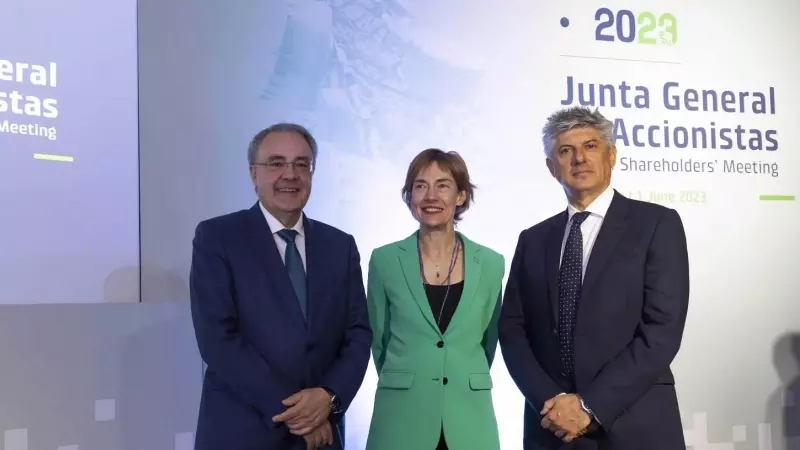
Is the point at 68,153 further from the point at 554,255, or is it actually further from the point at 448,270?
the point at 554,255

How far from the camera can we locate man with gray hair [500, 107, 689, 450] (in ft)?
8.18

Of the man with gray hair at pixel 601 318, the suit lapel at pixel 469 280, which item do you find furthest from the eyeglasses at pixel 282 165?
the man with gray hair at pixel 601 318

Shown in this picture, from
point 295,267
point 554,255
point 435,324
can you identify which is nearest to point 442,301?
point 435,324

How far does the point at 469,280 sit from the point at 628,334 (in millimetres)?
583

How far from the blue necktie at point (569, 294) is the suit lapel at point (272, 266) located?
845mm

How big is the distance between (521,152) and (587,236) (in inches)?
65.1

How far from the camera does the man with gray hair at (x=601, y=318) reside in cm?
249

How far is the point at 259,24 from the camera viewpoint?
384 centimetres

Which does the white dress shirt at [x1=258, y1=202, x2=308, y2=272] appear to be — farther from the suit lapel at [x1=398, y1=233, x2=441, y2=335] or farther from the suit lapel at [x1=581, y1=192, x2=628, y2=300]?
the suit lapel at [x1=581, y1=192, x2=628, y2=300]

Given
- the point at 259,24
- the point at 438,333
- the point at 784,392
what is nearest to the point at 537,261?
the point at 438,333

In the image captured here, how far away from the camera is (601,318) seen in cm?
255

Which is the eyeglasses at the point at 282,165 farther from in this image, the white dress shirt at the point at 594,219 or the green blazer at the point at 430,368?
the white dress shirt at the point at 594,219

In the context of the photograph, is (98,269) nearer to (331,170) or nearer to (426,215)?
(331,170)

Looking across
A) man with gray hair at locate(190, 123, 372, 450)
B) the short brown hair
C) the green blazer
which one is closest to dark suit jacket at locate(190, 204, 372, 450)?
man with gray hair at locate(190, 123, 372, 450)
